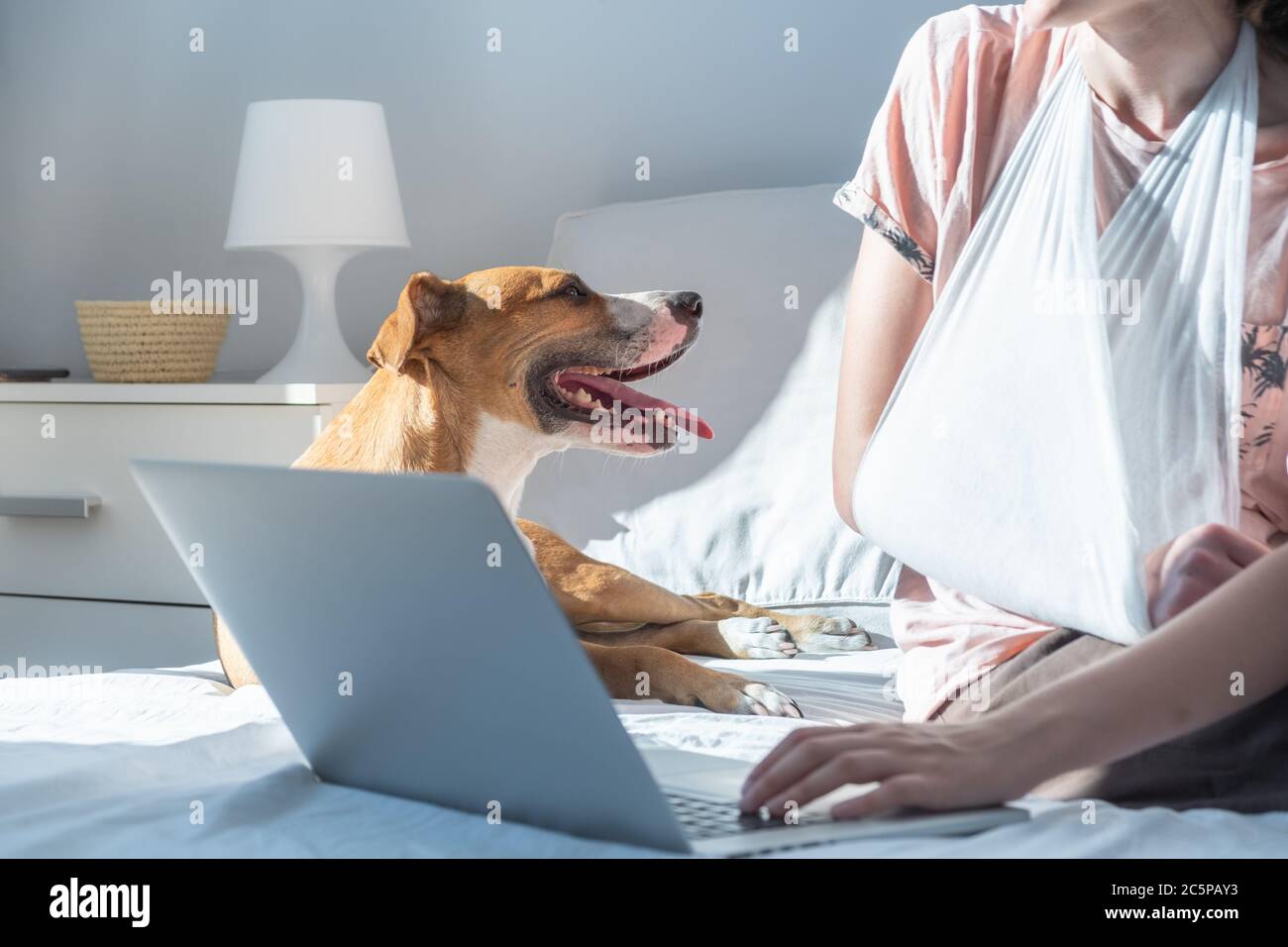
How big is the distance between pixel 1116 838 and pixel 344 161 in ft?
6.38

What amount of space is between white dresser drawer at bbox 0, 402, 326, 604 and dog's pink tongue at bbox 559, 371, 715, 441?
2.41 feet

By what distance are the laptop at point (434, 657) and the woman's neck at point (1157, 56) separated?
0.57 meters

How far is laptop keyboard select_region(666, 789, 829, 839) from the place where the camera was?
0.66 m

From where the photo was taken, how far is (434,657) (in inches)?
26.6

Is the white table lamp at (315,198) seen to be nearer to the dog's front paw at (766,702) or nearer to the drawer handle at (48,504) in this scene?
the drawer handle at (48,504)

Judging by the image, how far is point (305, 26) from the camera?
2740mm

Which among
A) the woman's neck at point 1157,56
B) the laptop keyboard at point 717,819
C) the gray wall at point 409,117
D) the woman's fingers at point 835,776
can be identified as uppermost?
the gray wall at point 409,117

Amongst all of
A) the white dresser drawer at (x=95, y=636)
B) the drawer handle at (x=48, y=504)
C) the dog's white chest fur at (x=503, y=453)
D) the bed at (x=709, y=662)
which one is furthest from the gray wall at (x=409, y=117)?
the dog's white chest fur at (x=503, y=453)

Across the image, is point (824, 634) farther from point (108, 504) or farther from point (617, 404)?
point (108, 504)

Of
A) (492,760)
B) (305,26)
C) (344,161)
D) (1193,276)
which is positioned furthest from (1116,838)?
(305,26)

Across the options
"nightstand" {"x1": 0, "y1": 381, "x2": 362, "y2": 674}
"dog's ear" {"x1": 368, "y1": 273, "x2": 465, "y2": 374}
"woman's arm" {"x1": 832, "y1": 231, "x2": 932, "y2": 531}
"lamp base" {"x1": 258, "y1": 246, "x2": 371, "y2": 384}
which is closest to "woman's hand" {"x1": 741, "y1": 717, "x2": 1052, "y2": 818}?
"woman's arm" {"x1": 832, "y1": 231, "x2": 932, "y2": 531}

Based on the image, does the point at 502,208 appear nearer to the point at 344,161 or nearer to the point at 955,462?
the point at 344,161

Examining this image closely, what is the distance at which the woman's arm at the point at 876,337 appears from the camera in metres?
1.09

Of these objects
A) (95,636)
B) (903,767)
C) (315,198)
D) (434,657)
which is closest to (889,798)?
(903,767)
